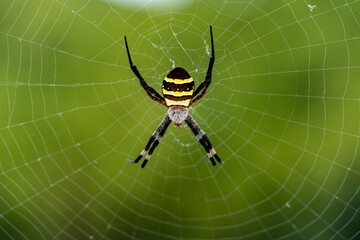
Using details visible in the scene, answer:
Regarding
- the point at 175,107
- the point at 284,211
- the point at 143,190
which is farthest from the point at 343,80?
the point at 175,107

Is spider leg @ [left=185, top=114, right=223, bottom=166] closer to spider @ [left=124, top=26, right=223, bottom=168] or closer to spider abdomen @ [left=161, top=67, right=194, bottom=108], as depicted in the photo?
spider @ [left=124, top=26, right=223, bottom=168]

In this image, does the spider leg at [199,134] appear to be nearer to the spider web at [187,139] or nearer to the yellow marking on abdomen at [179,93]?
the yellow marking on abdomen at [179,93]

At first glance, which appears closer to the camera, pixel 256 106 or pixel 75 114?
pixel 256 106

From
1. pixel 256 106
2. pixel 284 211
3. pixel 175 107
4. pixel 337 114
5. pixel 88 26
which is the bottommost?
pixel 284 211

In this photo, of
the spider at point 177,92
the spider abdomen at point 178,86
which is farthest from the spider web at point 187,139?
the spider abdomen at point 178,86

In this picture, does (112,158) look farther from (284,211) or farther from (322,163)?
(322,163)

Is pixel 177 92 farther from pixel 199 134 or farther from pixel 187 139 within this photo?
pixel 187 139

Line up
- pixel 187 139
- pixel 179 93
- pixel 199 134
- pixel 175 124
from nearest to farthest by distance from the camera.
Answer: pixel 179 93, pixel 175 124, pixel 199 134, pixel 187 139

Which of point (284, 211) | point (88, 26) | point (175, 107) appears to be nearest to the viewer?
point (175, 107)

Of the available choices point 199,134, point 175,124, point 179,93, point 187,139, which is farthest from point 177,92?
point 187,139
